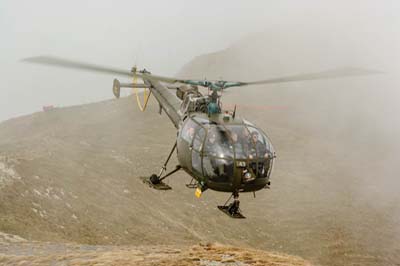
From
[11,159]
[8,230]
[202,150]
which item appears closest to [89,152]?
[11,159]

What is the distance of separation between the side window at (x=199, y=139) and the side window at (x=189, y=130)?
36 centimetres

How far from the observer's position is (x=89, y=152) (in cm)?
3359

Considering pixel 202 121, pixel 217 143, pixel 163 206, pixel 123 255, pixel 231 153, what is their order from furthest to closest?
pixel 163 206 < pixel 123 255 < pixel 202 121 < pixel 217 143 < pixel 231 153

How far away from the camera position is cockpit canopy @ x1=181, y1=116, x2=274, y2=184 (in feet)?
44.8

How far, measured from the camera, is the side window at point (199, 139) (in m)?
14.5

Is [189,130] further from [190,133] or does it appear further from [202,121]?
[202,121]

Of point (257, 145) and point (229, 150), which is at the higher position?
point (257, 145)

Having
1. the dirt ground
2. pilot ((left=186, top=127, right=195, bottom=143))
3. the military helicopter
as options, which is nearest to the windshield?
the military helicopter

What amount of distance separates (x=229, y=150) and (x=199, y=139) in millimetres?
1369

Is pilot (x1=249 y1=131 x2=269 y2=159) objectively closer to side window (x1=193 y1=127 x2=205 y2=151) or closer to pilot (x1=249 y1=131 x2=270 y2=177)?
pilot (x1=249 y1=131 x2=270 y2=177)

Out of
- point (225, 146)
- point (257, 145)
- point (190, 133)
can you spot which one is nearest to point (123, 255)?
point (190, 133)

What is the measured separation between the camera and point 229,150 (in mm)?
13711

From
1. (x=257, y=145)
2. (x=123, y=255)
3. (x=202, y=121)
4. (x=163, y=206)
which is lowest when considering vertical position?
(x=163, y=206)

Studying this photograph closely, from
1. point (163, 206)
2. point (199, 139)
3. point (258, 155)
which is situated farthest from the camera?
point (163, 206)
